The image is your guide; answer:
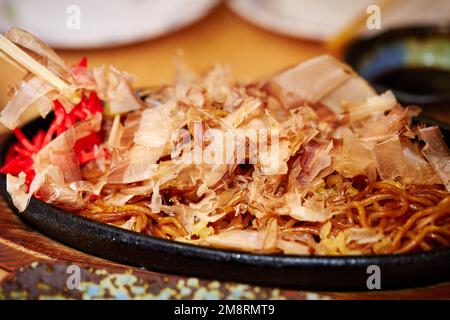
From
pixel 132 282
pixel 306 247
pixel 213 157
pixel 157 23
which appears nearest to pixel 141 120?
pixel 213 157

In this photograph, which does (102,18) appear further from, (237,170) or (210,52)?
(237,170)

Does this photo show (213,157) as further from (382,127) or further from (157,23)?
(157,23)

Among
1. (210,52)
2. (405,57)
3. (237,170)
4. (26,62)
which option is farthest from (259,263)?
(210,52)

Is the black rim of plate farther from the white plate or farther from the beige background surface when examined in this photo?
the white plate

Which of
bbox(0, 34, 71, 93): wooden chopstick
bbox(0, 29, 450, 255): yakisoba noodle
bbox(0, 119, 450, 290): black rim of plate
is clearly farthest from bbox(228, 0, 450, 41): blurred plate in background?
bbox(0, 119, 450, 290): black rim of plate

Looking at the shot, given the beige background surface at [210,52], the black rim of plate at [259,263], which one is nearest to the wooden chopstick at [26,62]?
the black rim of plate at [259,263]
